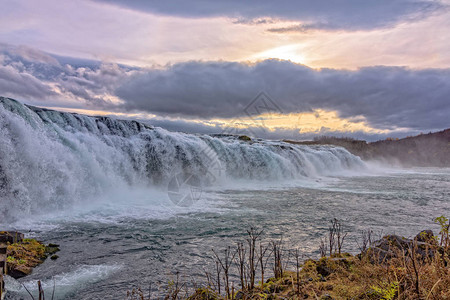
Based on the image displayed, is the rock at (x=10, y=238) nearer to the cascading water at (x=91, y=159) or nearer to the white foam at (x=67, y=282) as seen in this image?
the white foam at (x=67, y=282)

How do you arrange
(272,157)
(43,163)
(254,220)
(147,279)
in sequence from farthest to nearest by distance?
(272,157), (43,163), (254,220), (147,279)

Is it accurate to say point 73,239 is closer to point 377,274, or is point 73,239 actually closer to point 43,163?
point 43,163

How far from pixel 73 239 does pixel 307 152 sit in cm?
3125

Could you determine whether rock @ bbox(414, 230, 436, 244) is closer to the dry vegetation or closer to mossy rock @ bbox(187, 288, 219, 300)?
the dry vegetation

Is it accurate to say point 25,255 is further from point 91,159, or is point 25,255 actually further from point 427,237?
point 91,159

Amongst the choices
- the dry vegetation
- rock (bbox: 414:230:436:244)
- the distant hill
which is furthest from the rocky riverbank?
the distant hill

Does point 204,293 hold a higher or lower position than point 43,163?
lower

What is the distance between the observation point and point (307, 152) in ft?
116

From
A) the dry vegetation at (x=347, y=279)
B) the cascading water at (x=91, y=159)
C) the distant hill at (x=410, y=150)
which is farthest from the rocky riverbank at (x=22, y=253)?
the distant hill at (x=410, y=150)

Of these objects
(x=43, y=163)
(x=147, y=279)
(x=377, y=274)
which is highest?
(x=43, y=163)

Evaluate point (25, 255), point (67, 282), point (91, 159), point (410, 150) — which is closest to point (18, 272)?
point (25, 255)

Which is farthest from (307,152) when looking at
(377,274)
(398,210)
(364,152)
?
(364,152)

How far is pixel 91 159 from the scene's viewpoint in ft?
46.3

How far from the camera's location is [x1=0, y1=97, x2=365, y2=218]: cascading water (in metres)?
10.5
